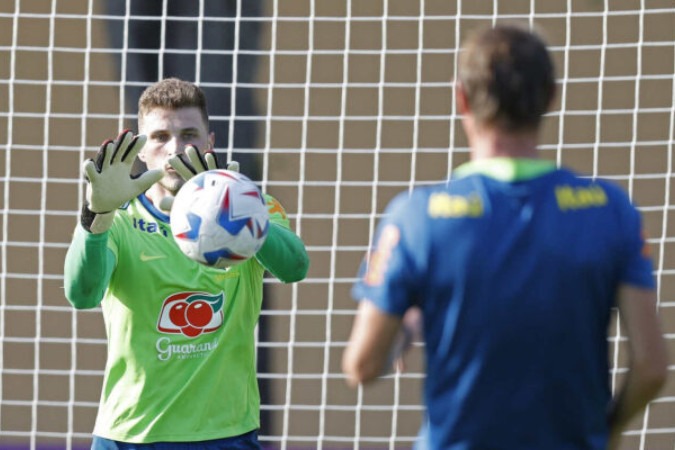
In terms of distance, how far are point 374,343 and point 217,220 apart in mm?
1183

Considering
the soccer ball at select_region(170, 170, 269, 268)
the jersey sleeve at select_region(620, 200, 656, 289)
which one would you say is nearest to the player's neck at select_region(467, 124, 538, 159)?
the jersey sleeve at select_region(620, 200, 656, 289)

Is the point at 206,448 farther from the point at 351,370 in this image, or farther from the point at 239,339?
the point at 351,370

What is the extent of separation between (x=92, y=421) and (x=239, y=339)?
143 inches

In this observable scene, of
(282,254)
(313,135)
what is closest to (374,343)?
(282,254)

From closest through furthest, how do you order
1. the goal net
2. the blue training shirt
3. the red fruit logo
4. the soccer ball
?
the blue training shirt, the soccer ball, the red fruit logo, the goal net

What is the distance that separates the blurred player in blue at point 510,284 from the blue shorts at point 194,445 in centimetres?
143

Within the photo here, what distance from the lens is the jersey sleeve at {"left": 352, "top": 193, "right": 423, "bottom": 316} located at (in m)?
1.96

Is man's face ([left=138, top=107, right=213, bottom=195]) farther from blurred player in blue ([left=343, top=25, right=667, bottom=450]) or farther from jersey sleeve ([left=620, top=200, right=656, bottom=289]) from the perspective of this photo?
jersey sleeve ([left=620, top=200, right=656, bottom=289])

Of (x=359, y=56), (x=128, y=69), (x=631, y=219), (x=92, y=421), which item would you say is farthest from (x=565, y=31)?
(x=631, y=219)

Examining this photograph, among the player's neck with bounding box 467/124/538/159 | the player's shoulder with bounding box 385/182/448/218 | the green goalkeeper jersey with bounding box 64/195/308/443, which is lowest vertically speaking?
the green goalkeeper jersey with bounding box 64/195/308/443

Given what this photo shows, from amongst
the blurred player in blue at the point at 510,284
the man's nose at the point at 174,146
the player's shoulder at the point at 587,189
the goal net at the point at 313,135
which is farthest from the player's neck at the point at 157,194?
the goal net at the point at 313,135

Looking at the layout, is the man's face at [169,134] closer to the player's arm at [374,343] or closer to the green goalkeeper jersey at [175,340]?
the green goalkeeper jersey at [175,340]

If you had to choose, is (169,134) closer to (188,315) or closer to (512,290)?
(188,315)

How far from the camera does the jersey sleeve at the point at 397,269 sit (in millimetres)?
1962
